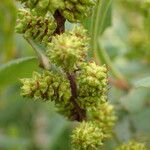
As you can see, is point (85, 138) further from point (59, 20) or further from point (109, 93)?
point (109, 93)

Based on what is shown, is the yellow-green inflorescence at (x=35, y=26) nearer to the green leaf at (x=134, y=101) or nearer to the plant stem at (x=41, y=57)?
the plant stem at (x=41, y=57)

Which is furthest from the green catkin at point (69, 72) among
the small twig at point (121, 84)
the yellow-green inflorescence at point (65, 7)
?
the small twig at point (121, 84)

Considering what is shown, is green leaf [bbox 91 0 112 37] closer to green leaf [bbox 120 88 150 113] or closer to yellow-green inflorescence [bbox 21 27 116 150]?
yellow-green inflorescence [bbox 21 27 116 150]

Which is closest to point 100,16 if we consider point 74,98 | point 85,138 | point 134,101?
point 74,98

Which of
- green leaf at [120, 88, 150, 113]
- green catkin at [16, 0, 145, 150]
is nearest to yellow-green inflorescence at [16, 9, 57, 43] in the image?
green catkin at [16, 0, 145, 150]

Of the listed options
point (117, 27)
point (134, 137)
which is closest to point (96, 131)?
point (134, 137)
